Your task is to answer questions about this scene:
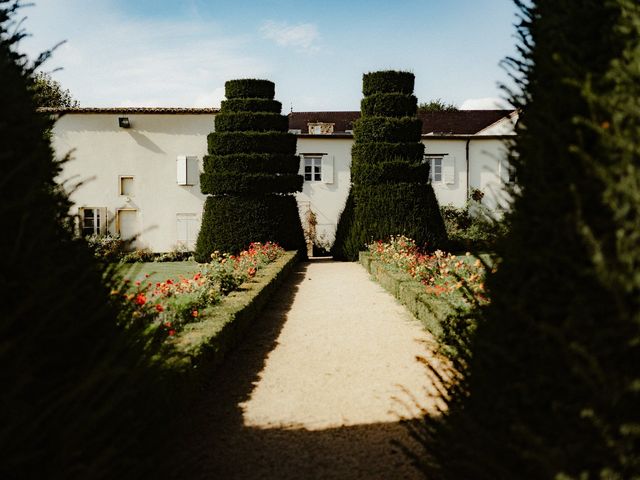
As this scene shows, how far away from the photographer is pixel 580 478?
7.51 feet

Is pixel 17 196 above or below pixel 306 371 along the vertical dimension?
above

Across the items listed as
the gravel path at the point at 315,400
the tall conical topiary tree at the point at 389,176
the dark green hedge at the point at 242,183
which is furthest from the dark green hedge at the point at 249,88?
the gravel path at the point at 315,400

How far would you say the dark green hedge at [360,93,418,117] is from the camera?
2094 cm

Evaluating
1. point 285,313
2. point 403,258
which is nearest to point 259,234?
point 403,258

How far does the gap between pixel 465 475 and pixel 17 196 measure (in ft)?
8.51

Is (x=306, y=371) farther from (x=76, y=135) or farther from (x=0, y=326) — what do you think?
(x=76, y=135)

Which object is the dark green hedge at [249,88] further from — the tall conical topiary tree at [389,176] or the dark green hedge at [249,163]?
the tall conical topiary tree at [389,176]

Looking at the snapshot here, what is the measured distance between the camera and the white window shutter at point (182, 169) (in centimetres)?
2647

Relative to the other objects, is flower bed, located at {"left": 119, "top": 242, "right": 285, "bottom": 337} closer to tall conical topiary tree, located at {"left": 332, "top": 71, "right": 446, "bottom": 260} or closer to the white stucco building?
tall conical topiary tree, located at {"left": 332, "top": 71, "right": 446, "bottom": 260}

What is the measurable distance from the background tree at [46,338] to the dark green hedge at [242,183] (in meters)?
16.9

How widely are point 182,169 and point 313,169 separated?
263 inches

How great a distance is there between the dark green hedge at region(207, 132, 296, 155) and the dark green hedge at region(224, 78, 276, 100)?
5.15ft

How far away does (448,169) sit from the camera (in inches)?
1198

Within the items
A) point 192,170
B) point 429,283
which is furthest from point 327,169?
point 429,283
